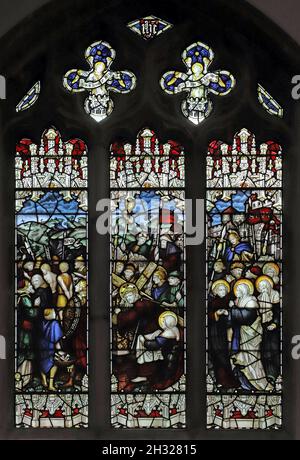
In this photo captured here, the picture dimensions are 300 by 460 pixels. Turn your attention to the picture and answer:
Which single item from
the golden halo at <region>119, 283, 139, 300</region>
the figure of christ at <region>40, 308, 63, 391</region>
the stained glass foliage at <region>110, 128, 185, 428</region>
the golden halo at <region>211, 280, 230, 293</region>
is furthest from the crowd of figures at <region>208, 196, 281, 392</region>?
the figure of christ at <region>40, 308, 63, 391</region>

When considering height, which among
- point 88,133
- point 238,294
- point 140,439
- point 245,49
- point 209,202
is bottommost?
point 140,439

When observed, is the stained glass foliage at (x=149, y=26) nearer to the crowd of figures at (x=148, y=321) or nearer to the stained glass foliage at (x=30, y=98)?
the stained glass foliage at (x=30, y=98)

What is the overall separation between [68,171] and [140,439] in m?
1.71

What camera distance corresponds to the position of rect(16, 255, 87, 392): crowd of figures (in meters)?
6.38

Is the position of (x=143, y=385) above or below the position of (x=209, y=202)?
below

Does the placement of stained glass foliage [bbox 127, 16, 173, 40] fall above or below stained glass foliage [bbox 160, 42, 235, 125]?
above

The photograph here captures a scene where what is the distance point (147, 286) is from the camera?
643cm

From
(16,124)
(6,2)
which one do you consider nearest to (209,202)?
(16,124)

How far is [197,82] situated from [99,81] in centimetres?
62

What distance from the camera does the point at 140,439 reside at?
20.6 ft

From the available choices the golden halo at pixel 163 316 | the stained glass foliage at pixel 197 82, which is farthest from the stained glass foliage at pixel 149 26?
the golden halo at pixel 163 316

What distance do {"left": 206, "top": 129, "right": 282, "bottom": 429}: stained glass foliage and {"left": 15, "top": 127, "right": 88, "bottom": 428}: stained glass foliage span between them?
79 centimetres

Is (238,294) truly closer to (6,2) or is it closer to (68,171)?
(68,171)

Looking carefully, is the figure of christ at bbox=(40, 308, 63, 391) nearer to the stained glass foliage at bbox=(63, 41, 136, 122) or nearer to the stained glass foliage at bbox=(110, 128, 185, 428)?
the stained glass foliage at bbox=(110, 128, 185, 428)
